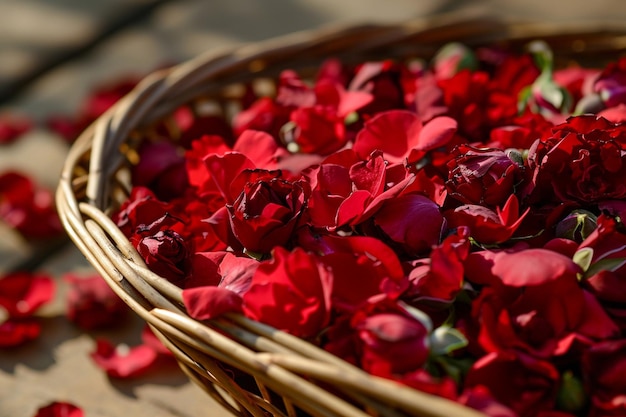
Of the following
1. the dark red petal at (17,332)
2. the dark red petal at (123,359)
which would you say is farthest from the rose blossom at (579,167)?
the dark red petal at (17,332)

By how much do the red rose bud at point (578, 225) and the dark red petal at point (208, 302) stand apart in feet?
0.78

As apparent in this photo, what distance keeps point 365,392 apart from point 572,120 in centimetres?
30

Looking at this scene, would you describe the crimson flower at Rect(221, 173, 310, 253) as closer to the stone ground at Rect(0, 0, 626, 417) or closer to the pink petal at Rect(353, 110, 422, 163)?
the pink petal at Rect(353, 110, 422, 163)

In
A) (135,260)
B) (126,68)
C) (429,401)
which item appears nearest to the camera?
(429,401)

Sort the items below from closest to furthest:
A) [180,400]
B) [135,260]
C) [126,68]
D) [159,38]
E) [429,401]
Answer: [429,401] < [135,260] < [180,400] < [126,68] < [159,38]

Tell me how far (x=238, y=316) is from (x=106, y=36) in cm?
113

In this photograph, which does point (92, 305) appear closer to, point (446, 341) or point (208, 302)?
point (208, 302)

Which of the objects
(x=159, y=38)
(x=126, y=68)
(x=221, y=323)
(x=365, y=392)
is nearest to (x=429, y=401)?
(x=365, y=392)

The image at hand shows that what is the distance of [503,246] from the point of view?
20.6 inches

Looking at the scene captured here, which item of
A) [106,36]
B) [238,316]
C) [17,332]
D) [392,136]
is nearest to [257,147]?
[392,136]

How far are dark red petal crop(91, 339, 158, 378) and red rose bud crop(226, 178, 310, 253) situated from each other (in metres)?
0.27

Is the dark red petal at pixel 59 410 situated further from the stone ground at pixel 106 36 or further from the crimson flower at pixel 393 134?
the crimson flower at pixel 393 134

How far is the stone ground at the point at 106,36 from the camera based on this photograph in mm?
1052

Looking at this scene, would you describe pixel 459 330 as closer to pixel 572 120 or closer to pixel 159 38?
pixel 572 120
